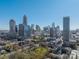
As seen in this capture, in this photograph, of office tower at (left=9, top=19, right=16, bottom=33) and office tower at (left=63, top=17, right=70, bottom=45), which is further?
Result: office tower at (left=9, top=19, right=16, bottom=33)

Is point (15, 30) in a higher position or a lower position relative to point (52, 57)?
higher

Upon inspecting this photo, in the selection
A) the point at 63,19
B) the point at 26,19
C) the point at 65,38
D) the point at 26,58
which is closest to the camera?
the point at 26,58

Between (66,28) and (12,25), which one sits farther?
(12,25)

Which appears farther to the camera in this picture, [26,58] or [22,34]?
[22,34]

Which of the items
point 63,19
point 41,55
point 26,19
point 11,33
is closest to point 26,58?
point 41,55

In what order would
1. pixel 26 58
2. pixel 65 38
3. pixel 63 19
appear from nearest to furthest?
pixel 26 58, pixel 65 38, pixel 63 19

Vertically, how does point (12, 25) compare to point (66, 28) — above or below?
above

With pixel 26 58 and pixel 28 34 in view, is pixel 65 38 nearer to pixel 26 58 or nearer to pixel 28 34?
pixel 28 34

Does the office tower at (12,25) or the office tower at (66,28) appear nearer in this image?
the office tower at (66,28)

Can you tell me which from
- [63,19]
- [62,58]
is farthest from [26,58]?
[63,19]

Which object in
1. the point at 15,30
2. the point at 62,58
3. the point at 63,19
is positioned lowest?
the point at 62,58
